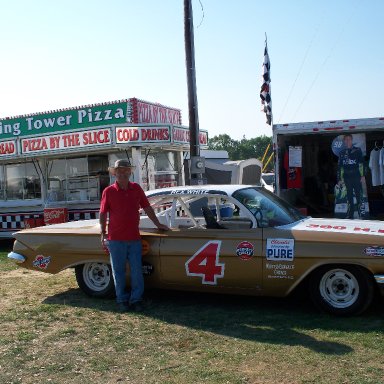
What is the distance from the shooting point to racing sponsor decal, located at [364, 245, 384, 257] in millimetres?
4895

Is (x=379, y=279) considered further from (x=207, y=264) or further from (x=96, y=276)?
(x=96, y=276)

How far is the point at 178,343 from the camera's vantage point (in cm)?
459

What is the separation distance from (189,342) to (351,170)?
587cm

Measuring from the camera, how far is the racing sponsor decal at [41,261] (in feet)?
20.9

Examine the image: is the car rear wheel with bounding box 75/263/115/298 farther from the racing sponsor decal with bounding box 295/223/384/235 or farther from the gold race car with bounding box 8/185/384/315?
the racing sponsor decal with bounding box 295/223/384/235

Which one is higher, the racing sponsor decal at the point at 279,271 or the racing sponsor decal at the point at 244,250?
the racing sponsor decal at the point at 244,250

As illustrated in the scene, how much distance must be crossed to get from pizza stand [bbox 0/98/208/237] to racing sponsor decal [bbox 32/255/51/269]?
4.04 m

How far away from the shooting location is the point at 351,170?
30.8 feet

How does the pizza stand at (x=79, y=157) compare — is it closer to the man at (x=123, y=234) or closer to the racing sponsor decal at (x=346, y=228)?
the man at (x=123, y=234)

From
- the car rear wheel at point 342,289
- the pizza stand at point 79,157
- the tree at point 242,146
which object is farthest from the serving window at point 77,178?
the tree at point 242,146

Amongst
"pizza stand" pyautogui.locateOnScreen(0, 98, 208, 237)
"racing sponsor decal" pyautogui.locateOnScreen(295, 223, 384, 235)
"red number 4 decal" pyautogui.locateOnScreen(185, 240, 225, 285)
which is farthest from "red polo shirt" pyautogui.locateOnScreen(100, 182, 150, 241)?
"pizza stand" pyautogui.locateOnScreen(0, 98, 208, 237)

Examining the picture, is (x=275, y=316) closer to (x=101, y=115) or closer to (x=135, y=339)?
(x=135, y=339)

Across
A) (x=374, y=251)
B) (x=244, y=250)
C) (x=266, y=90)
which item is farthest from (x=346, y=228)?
(x=266, y=90)

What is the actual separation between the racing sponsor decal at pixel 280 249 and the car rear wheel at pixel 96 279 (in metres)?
2.02
